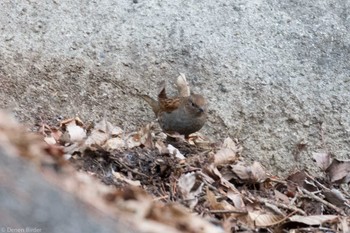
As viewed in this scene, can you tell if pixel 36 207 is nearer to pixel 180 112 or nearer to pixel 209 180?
pixel 209 180

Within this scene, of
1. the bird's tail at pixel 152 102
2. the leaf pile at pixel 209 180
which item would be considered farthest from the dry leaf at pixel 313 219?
the bird's tail at pixel 152 102

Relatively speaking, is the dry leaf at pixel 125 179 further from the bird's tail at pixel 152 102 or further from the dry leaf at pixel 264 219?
the bird's tail at pixel 152 102

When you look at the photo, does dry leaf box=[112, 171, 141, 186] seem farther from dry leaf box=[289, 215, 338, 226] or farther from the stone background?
the stone background

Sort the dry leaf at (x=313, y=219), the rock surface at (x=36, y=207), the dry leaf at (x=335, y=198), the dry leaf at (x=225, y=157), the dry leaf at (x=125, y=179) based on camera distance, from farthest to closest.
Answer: the dry leaf at (x=225, y=157) → the dry leaf at (x=335, y=198) → the dry leaf at (x=125, y=179) → the dry leaf at (x=313, y=219) → the rock surface at (x=36, y=207)

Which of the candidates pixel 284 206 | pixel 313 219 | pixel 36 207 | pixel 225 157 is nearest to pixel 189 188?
pixel 284 206

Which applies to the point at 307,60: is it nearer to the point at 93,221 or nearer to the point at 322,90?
the point at 322,90

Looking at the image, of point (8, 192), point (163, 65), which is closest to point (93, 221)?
point (8, 192)
